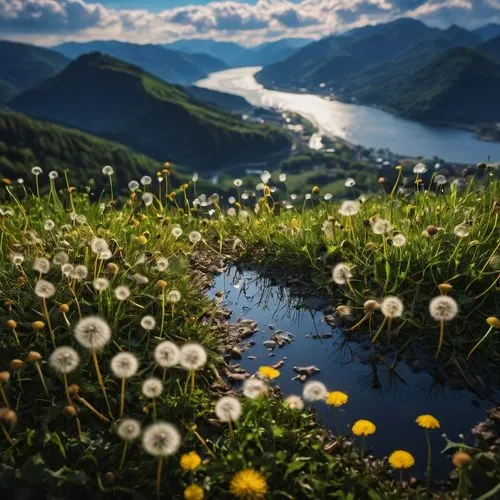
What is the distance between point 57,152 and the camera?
143m

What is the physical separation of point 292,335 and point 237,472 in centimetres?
204

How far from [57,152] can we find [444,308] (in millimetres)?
153226

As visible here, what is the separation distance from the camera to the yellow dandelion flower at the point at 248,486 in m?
2.95

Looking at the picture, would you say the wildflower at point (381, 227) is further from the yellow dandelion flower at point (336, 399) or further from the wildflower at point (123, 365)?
the wildflower at point (123, 365)

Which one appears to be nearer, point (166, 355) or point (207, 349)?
point (166, 355)

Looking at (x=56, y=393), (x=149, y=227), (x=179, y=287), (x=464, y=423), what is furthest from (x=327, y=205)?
(x=56, y=393)

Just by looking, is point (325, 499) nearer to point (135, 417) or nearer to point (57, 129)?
point (135, 417)

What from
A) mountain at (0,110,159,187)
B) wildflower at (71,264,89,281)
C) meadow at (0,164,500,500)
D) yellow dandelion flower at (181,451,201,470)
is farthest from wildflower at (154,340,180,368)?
mountain at (0,110,159,187)

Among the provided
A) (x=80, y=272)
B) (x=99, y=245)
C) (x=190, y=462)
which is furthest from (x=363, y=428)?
(x=99, y=245)

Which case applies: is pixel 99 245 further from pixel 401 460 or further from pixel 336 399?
pixel 401 460

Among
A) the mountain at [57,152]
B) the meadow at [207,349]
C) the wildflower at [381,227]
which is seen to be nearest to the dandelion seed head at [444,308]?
the meadow at [207,349]

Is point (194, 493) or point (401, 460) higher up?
point (401, 460)

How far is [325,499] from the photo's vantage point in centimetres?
318

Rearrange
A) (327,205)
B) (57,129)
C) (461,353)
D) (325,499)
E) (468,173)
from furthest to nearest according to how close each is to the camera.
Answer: (57,129)
(327,205)
(468,173)
(461,353)
(325,499)
